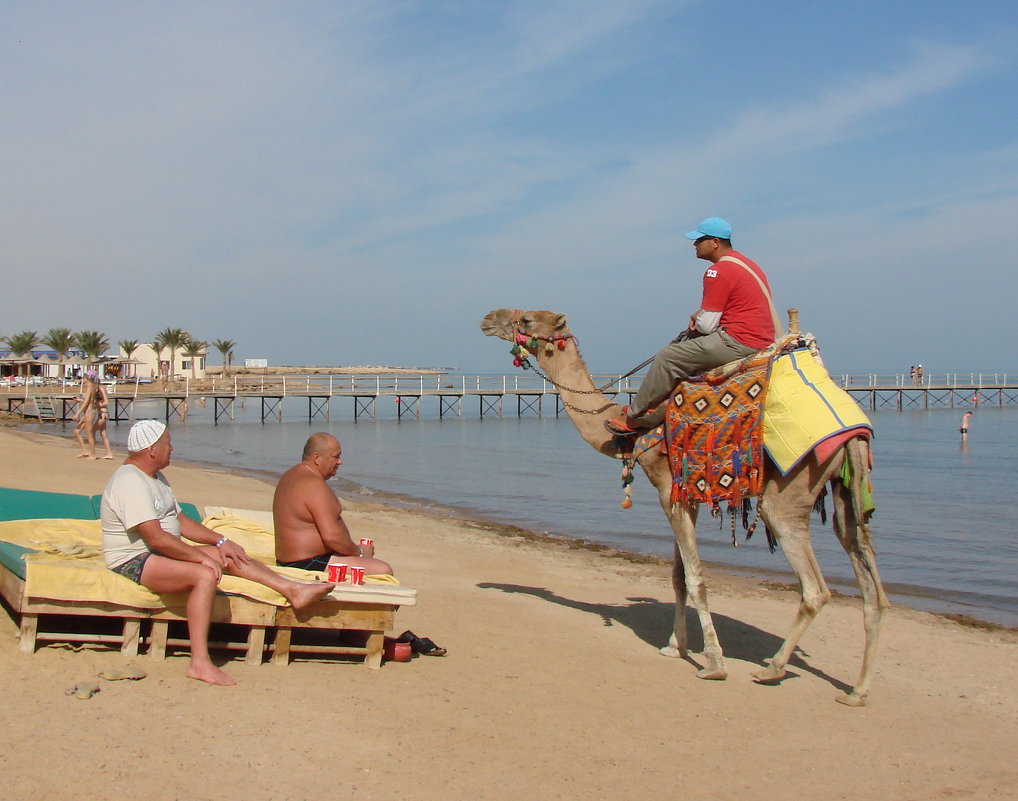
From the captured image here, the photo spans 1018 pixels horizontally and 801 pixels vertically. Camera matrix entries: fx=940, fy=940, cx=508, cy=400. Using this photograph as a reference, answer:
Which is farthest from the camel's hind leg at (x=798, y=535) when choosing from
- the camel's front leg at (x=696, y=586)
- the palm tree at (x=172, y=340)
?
the palm tree at (x=172, y=340)

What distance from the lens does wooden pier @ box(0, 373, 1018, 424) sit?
55.5 m

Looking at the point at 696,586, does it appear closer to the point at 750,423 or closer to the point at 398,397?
the point at 750,423

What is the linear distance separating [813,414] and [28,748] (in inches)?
206

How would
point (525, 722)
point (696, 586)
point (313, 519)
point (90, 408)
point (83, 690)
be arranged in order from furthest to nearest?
point (90, 408)
point (696, 586)
point (313, 519)
point (525, 722)
point (83, 690)

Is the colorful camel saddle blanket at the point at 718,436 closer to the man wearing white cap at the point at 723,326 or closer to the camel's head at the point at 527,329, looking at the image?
the man wearing white cap at the point at 723,326

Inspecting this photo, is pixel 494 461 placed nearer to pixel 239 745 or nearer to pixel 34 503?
pixel 34 503

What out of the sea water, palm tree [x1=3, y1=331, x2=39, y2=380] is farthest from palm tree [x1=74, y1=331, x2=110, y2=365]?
the sea water

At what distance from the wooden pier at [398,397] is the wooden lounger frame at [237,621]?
44308 millimetres

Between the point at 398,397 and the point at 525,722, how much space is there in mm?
57525

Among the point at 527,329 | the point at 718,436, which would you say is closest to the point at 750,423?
the point at 718,436

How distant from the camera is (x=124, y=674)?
5.56 meters

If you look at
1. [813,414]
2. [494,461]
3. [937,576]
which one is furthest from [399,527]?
[494,461]

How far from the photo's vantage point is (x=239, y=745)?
4.88 meters

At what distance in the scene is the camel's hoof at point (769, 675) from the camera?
23.5 ft
